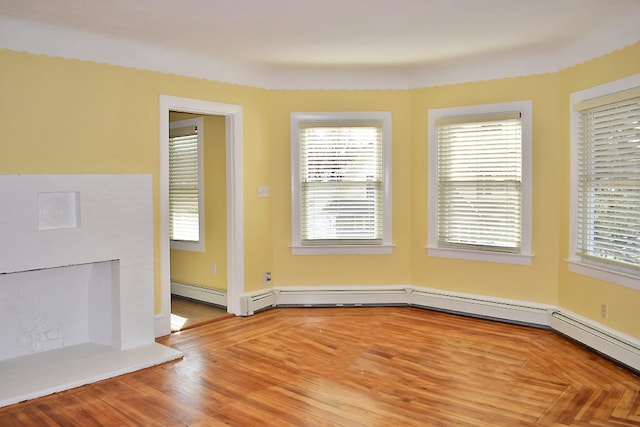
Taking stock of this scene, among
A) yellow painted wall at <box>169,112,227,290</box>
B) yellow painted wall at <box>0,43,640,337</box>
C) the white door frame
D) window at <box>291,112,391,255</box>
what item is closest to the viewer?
yellow painted wall at <box>0,43,640,337</box>

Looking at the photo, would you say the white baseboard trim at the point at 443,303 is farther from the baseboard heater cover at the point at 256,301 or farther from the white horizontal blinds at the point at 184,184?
the white horizontal blinds at the point at 184,184

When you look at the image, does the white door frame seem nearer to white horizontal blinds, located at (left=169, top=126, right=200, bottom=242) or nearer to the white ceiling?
the white ceiling

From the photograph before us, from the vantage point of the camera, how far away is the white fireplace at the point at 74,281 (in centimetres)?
385

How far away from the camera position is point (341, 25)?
4.20m

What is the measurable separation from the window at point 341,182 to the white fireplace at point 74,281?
5.87 feet

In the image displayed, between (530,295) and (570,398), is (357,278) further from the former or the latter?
(570,398)

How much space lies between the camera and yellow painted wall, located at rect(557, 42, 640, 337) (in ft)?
13.3

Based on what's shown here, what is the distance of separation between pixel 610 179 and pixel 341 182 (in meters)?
2.55

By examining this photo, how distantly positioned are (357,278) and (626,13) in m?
3.41

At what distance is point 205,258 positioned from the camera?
625 centimetres

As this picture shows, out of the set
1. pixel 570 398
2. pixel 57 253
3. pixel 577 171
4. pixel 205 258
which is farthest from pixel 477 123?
pixel 57 253

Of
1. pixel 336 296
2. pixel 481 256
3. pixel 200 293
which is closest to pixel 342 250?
pixel 336 296

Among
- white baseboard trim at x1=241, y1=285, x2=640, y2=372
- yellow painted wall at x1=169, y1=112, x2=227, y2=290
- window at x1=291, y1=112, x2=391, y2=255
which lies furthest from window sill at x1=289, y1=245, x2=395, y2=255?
yellow painted wall at x1=169, y1=112, x2=227, y2=290

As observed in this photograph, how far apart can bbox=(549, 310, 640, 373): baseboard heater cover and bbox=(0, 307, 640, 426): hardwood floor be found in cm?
8
